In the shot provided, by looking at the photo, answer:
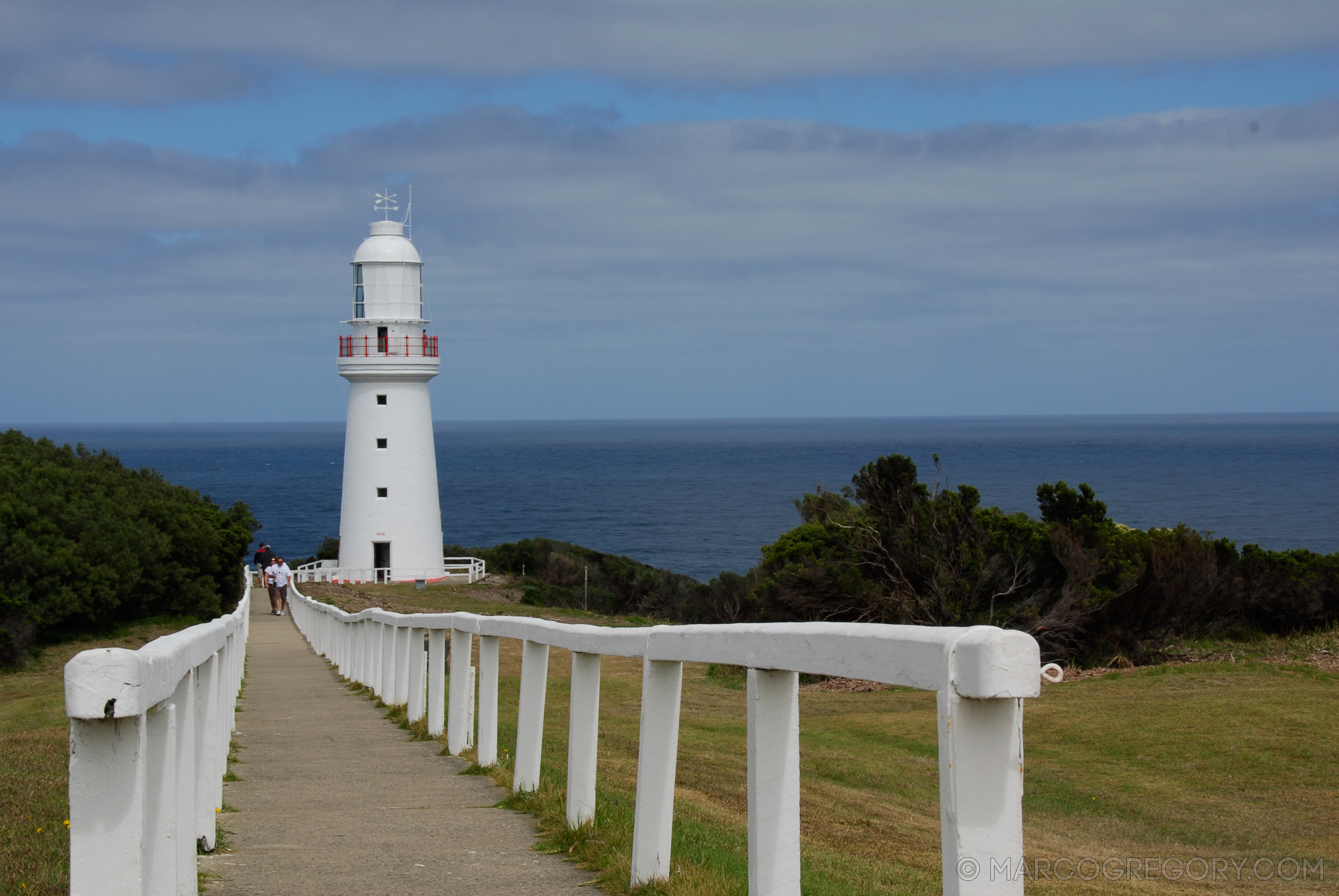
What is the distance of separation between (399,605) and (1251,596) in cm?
2032

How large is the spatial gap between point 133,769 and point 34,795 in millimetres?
4503

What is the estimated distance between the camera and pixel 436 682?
406 inches

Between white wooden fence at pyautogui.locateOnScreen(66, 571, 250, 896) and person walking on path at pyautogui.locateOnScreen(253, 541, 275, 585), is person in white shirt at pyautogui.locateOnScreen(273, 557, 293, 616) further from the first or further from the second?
white wooden fence at pyautogui.locateOnScreen(66, 571, 250, 896)

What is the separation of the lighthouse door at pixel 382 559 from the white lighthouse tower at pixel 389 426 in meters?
0.02

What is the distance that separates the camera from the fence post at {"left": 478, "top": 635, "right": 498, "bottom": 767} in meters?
8.13

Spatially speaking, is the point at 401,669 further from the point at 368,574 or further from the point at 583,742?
the point at 368,574

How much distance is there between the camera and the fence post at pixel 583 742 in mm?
Result: 6023

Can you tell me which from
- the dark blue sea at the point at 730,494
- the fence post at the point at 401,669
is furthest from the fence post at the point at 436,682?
the dark blue sea at the point at 730,494

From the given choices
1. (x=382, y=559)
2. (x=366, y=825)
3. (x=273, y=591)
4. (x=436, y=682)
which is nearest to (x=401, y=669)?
(x=436, y=682)

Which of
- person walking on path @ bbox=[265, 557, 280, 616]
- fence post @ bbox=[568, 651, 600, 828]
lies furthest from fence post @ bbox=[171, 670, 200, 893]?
person walking on path @ bbox=[265, 557, 280, 616]

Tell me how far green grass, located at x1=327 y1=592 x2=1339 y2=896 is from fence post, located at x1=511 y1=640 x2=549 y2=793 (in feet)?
0.57

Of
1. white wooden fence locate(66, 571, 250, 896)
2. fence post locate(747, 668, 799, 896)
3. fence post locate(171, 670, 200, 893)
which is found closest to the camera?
white wooden fence locate(66, 571, 250, 896)

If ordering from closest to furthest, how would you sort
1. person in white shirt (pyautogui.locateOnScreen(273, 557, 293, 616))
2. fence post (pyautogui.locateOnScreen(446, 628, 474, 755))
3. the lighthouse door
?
fence post (pyautogui.locateOnScreen(446, 628, 474, 755)), person in white shirt (pyautogui.locateOnScreen(273, 557, 293, 616)), the lighthouse door

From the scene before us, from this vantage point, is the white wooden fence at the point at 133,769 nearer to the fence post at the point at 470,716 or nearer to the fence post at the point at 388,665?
the fence post at the point at 470,716
